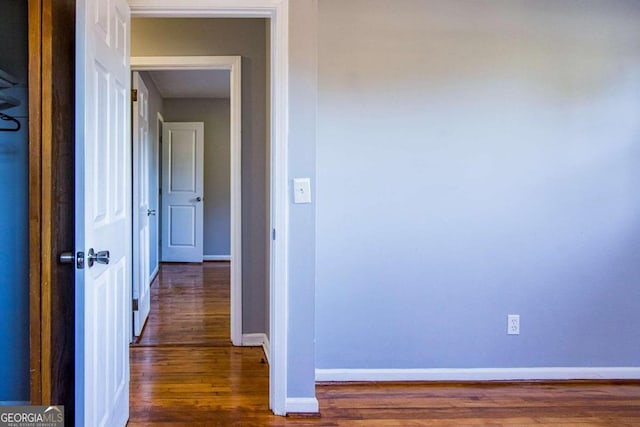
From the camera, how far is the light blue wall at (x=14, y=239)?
1.64 m

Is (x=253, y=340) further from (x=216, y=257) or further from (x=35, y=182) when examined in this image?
(x=216, y=257)

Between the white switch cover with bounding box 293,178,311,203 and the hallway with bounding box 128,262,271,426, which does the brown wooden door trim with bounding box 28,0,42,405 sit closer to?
the hallway with bounding box 128,262,271,426

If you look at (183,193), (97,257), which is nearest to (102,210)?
(97,257)

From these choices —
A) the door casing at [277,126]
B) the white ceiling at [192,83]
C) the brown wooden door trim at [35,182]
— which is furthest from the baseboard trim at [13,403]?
the white ceiling at [192,83]

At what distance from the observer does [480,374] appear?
103 inches

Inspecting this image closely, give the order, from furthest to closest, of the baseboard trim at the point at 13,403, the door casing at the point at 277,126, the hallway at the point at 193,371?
the hallway at the point at 193,371, the door casing at the point at 277,126, the baseboard trim at the point at 13,403

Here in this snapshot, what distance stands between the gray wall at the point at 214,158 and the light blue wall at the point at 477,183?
14.8 feet

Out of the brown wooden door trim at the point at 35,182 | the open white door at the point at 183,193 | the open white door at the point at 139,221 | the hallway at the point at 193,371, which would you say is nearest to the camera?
the brown wooden door trim at the point at 35,182

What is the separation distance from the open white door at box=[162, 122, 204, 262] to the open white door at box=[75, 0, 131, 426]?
461 centimetres

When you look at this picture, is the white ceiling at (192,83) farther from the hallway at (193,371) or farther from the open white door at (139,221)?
the hallway at (193,371)

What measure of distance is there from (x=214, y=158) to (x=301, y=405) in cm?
520

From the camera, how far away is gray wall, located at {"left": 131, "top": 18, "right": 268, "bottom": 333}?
3.14 m

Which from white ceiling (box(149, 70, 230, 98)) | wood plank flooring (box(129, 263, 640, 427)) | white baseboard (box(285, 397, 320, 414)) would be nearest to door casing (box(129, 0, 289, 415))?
white baseboard (box(285, 397, 320, 414))

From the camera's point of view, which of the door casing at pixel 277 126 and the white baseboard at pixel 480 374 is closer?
the door casing at pixel 277 126
